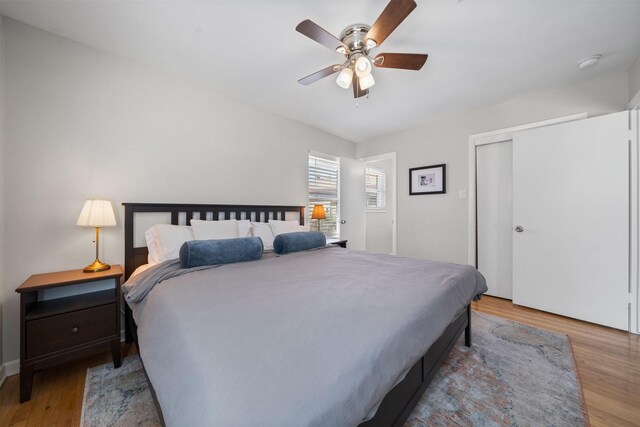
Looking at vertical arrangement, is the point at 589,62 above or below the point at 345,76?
above

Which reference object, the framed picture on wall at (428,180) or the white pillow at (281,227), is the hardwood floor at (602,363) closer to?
the framed picture on wall at (428,180)

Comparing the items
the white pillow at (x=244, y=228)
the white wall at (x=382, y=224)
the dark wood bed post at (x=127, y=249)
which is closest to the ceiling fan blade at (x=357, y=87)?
the white pillow at (x=244, y=228)

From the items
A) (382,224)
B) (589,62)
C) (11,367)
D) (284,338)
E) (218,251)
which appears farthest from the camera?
(382,224)

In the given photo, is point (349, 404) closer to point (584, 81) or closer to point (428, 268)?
point (428, 268)

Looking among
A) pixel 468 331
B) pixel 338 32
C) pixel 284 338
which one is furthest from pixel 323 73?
pixel 468 331

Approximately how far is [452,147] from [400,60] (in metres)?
2.23

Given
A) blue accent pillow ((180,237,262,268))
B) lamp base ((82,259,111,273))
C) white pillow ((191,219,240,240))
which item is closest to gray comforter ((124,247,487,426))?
blue accent pillow ((180,237,262,268))

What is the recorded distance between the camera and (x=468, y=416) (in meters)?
1.33

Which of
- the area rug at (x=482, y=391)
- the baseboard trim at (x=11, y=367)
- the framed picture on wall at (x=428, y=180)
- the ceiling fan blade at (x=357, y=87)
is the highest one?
the ceiling fan blade at (x=357, y=87)

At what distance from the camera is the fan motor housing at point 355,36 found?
5.69 feet

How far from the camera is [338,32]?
6.03ft

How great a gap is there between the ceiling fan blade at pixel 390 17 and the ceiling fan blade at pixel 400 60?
0.13 meters

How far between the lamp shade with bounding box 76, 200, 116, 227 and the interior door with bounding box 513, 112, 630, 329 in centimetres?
422

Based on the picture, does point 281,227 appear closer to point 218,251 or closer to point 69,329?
point 218,251
